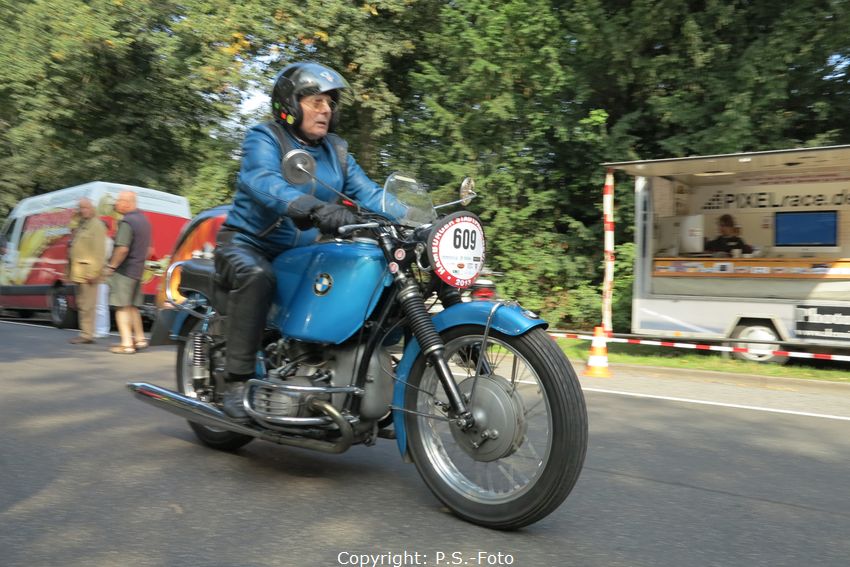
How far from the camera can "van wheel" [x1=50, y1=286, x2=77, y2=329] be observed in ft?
43.7

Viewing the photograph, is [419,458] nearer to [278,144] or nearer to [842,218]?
[278,144]

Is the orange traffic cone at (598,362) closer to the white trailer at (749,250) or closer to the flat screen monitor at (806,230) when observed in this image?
the white trailer at (749,250)

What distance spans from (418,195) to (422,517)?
145cm

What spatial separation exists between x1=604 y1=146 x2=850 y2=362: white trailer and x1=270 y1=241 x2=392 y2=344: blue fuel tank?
769 centimetres

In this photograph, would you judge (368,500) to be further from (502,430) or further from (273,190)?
(273,190)

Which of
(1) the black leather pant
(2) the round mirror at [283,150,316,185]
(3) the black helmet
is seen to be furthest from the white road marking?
(2) the round mirror at [283,150,316,185]

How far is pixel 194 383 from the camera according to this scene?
186 inches

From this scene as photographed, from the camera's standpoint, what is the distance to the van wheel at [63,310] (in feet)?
43.7

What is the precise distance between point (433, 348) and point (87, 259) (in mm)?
8135

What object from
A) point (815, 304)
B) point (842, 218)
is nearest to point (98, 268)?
point (815, 304)

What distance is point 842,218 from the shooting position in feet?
37.7

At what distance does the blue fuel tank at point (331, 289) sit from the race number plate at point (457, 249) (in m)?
0.34

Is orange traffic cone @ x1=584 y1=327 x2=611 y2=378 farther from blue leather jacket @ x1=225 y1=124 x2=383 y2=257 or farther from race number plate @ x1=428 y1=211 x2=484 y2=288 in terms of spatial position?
race number plate @ x1=428 y1=211 x2=484 y2=288

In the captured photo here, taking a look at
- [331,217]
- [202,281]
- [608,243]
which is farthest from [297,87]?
[608,243]
